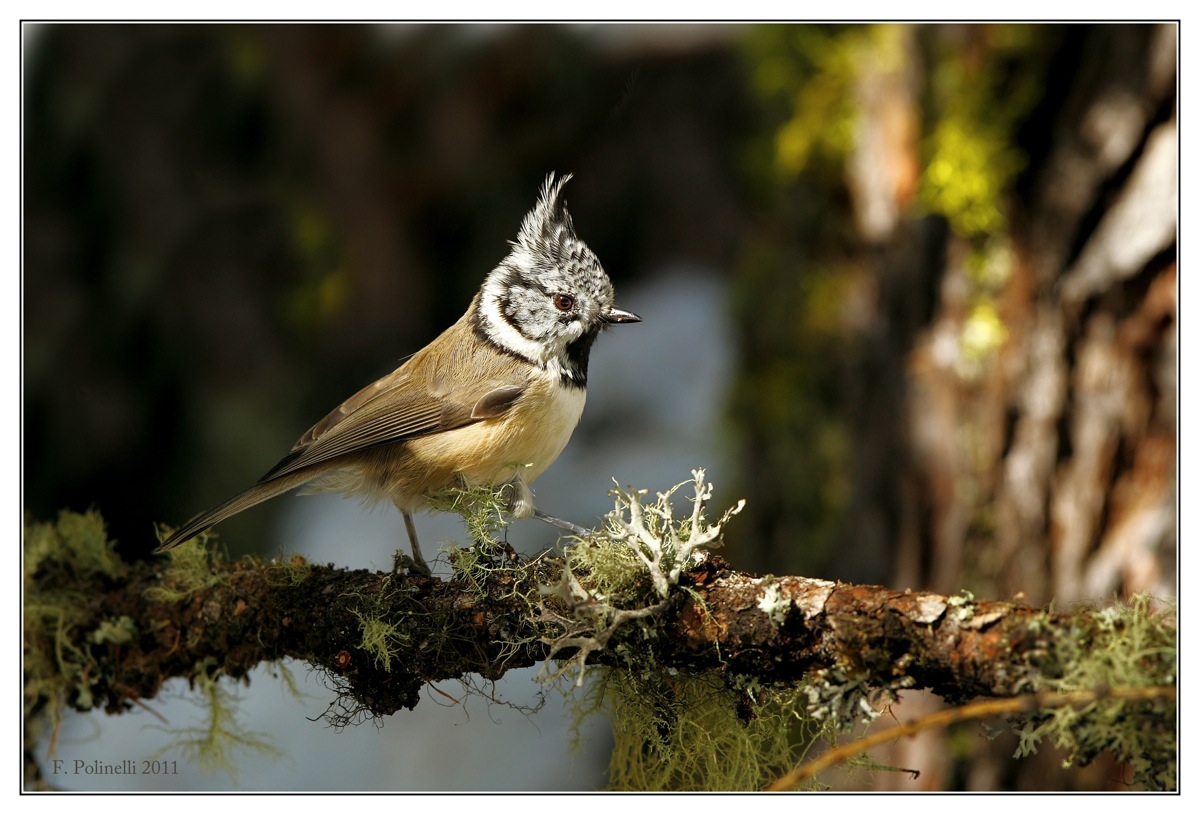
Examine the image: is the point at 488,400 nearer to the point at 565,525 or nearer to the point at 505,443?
the point at 505,443

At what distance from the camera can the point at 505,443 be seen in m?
2.16

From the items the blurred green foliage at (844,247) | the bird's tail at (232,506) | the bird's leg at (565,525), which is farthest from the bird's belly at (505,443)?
the blurred green foliage at (844,247)

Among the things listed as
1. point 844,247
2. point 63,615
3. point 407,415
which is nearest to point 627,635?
point 407,415

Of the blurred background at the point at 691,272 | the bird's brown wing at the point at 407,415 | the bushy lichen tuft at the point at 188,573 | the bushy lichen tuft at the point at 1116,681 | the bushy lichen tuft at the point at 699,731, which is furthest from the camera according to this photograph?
the blurred background at the point at 691,272

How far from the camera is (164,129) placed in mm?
4062

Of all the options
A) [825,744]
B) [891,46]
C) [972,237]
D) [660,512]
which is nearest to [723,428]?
[972,237]

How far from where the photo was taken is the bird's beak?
213cm

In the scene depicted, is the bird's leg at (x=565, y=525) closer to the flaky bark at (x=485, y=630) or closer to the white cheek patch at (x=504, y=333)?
the flaky bark at (x=485, y=630)

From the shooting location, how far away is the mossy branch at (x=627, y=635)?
137cm

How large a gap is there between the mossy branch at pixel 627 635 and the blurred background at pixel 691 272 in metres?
1.05

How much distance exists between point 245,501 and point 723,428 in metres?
2.43

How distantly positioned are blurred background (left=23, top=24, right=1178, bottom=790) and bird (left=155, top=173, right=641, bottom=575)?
2.65ft

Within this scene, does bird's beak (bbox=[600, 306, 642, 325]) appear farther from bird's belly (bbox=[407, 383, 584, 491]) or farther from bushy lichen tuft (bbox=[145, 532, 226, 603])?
bushy lichen tuft (bbox=[145, 532, 226, 603])

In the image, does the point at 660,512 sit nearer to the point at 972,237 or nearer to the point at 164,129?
the point at 972,237
